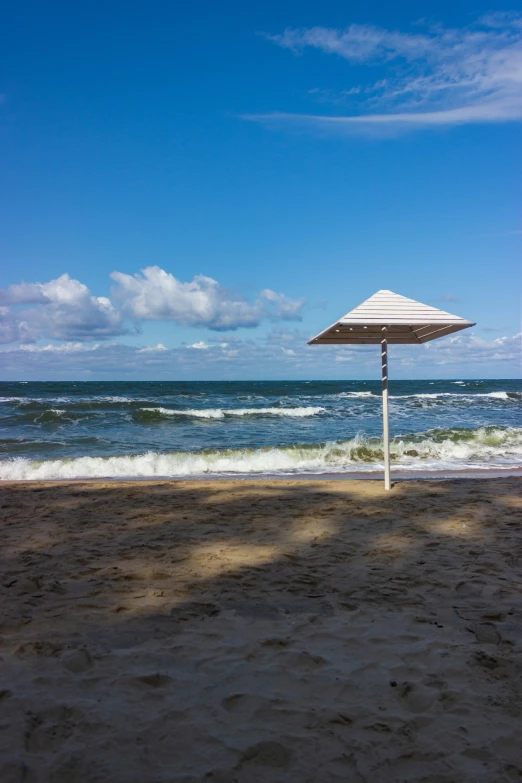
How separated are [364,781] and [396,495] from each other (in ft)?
17.9

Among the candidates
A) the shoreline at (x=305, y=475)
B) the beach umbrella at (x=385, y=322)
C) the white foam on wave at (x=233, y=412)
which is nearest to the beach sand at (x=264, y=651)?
the beach umbrella at (x=385, y=322)

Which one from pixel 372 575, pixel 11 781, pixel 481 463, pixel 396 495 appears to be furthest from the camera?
pixel 481 463

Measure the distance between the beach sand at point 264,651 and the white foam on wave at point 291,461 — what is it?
18.4 feet

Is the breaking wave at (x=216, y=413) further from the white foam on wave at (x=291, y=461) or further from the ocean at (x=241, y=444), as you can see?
the white foam on wave at (x=291, y=461)

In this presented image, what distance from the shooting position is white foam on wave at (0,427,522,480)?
11.5m

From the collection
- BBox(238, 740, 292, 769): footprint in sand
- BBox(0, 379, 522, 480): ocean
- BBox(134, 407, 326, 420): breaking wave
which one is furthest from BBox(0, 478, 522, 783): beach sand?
BBox(134, 407, 326, 420): breaking wave

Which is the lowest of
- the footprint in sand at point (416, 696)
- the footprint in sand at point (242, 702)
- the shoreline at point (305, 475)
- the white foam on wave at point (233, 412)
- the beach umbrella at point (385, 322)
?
the shoreline at point (305, 475)

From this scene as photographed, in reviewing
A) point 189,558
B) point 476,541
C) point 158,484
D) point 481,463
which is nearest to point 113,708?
point 189,558

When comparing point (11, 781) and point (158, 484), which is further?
point (158, 484)

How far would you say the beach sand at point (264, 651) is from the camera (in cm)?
225

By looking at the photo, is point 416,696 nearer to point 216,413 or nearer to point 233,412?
point 216,413

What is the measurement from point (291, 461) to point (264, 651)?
9.60m

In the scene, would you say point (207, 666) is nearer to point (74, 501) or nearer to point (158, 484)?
point (74, 501)

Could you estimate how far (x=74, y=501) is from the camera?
7516 mm
